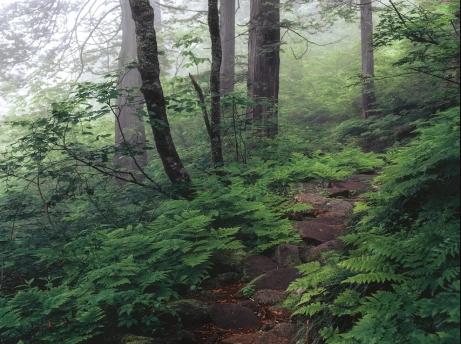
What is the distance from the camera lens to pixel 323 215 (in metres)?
6.16

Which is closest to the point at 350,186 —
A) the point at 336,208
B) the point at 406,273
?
the point at 336,208

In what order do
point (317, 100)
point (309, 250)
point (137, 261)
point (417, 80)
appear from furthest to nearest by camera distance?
point (317, 100)
point (417, 80)
point (309, 250)
point (137, 261)

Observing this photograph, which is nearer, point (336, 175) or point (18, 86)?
point (336, 175)

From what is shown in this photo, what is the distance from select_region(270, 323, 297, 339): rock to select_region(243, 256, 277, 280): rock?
125cm

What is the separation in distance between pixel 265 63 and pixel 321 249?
6221mm

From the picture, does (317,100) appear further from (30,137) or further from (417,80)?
(30,137)

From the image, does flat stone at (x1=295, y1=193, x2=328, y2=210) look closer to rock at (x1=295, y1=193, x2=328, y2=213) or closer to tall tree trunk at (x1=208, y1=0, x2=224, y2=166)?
rock at (x1=295, y1=193, x2=328, y2=213)

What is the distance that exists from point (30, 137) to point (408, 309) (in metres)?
5.46

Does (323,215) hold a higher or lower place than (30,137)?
lower

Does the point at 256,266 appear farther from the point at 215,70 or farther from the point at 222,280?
the point at 215,70

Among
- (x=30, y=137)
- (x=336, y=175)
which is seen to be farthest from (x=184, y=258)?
(x=336, y=175)

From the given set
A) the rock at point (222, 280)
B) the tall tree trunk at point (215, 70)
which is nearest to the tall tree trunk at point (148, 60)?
the tall tree trunk at point (215, 70)

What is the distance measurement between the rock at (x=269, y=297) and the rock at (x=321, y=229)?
1.19 metres

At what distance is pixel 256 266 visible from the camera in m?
4.95
